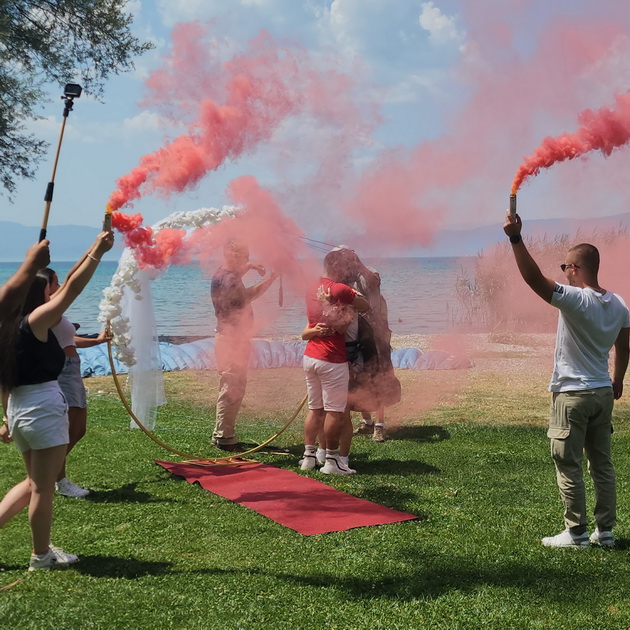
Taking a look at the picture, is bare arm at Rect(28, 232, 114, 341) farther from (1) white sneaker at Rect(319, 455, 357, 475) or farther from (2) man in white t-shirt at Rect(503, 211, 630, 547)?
(1) white sneaker at Rect(319, 455, 357, 475)

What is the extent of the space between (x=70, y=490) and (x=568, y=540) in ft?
12.1

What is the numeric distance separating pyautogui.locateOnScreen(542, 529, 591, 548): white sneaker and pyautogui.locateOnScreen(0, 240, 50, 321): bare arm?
3361 mm

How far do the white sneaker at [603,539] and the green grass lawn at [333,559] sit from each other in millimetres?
84

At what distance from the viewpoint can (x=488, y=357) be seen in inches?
560

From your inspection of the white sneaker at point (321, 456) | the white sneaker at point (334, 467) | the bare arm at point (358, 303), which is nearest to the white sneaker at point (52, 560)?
the white sneaker at point (334, 467)

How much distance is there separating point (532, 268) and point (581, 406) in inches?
36.1

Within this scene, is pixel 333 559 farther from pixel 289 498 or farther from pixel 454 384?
pixel 454 384

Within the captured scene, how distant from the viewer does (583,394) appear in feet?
14.0

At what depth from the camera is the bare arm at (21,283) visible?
12.3 ft

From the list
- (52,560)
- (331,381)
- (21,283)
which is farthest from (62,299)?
(331,381)

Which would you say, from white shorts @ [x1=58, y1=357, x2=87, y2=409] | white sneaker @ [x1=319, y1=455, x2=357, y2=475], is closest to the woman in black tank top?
white shorts @ [x1=58, y1=357, x2=87, y2=409]

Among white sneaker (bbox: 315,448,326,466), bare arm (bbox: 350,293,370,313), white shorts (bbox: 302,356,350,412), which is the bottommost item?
white sneaker (bbox: 315,448,326,466)

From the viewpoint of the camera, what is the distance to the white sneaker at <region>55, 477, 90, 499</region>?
5.63m

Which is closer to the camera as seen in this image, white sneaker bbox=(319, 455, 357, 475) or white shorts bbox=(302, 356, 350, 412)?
white shorts bbox=(302, 356, 350, 412)
